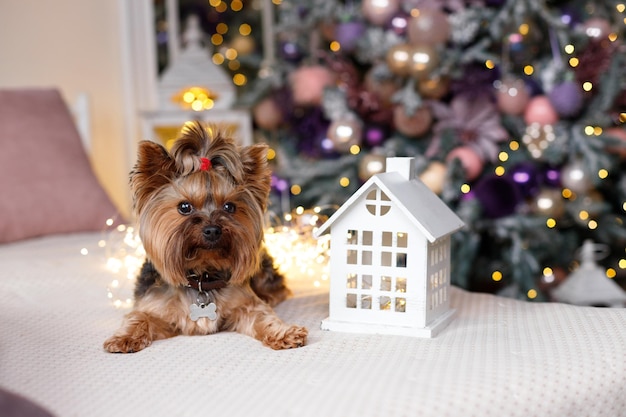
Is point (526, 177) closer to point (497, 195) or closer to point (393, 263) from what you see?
point (497, 195)

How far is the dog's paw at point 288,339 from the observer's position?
182 cm

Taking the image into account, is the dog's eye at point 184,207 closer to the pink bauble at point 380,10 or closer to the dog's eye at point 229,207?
the dog's eye at point 229,207

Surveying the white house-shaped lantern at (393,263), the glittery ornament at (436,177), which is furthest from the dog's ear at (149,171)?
the glittery ornament at (436,177)

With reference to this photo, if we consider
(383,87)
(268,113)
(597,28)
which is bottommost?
(268,113)

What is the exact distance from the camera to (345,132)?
3553mm

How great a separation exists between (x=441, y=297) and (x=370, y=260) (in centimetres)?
20

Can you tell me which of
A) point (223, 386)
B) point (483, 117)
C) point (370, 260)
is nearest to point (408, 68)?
point (483, 117)

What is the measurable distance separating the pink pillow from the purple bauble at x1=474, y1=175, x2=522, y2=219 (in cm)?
145

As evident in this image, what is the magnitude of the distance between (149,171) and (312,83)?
1.93 meters

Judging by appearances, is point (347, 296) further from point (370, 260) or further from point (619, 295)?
point (619, 295)

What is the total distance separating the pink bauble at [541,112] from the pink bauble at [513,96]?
4 cm

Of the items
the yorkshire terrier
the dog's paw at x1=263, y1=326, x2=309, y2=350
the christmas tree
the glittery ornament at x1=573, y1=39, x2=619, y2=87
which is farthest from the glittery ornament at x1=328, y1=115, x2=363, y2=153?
the dog's paw at x1=263, y1=326, x2=309, y2=350

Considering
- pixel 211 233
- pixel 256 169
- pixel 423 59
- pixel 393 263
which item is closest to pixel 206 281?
pixel 211 233

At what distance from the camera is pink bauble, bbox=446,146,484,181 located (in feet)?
11.0
